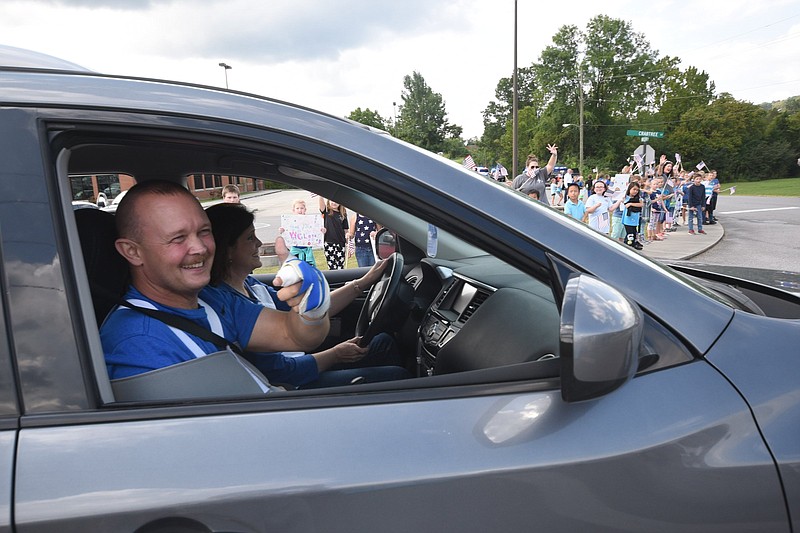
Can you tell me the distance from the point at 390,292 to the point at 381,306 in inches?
4.0

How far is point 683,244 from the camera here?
13.2 meters

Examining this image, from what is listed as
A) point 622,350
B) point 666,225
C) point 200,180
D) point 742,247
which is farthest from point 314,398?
point 666,225

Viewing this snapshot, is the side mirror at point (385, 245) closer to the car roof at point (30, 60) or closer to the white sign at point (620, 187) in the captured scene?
the car roof at point (30, 60)

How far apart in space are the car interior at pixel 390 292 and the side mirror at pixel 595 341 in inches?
2.0

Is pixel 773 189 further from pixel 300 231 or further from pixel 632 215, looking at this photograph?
pixel 300 231

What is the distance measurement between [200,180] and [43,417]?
5.22 ft

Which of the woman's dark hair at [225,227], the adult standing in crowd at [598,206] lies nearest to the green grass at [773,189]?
the adult standing in crowd at [598,206]

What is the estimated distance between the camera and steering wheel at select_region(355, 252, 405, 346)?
9.66 ft

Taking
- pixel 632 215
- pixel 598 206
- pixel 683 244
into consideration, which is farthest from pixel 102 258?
pixel 683 244

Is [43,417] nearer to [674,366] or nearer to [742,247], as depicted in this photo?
[674,366]

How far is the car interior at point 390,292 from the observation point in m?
1.13

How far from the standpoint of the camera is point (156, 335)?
136 cm

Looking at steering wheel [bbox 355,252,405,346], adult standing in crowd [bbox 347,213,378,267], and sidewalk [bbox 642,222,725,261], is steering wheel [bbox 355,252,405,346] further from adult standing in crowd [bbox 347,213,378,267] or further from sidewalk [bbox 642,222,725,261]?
sidewalk [bbox 642,222,725,261]

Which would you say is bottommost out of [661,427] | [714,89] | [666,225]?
[666,225]
